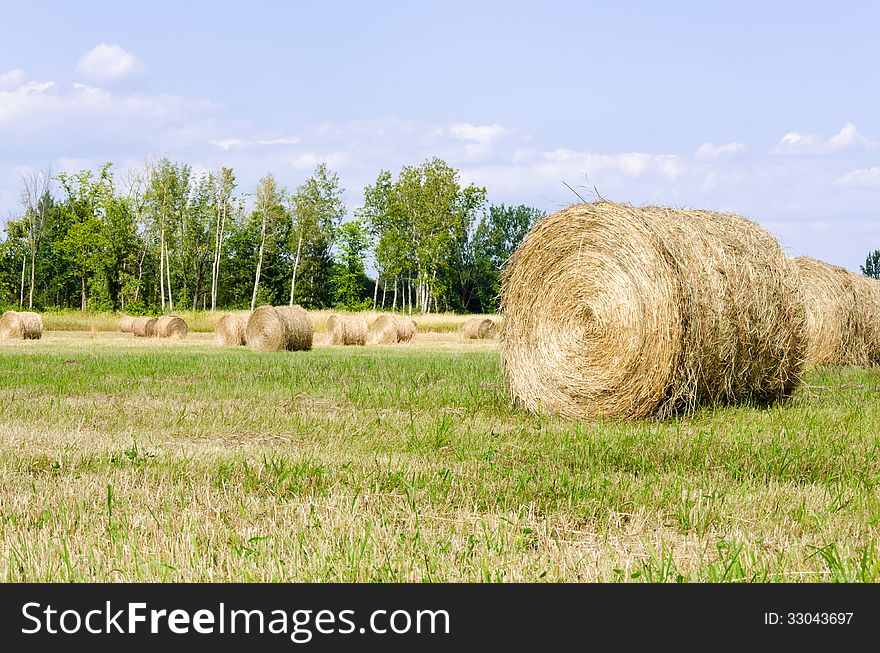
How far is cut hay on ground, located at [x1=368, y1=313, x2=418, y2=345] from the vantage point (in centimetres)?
3106

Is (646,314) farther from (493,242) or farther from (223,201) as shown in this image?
(493,242)

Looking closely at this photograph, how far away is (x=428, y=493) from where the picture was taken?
187 inches

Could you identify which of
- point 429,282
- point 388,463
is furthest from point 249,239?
point 388,463

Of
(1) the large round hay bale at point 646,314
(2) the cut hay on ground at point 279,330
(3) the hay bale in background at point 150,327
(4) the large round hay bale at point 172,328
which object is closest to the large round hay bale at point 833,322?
(1) the large round hay bale at point 646,314

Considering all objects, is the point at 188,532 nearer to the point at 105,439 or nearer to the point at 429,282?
the point at 105,439

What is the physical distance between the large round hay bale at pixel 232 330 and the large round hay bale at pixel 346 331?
3272mm

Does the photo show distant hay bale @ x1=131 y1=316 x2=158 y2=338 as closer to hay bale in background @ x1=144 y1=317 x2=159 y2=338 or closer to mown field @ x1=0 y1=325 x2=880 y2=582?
hay bale in background @ x1=144 y1=317 x2=159 y2=338

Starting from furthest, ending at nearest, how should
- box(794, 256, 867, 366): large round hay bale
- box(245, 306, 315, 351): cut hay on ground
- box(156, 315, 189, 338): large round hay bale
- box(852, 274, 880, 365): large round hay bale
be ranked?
box(156, 315, 189, 338): large round hay bale → box(245, 306, 315, 351): cut hay on ground → box(852, 274, 880, 365): large round hay bale → box(794, 256, 867, 366): large round hay bale

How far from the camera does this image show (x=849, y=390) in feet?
36.4

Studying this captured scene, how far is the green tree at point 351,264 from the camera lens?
2454 inches

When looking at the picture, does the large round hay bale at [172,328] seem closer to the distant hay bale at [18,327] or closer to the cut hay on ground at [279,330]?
the distant hay bale at [18,327]

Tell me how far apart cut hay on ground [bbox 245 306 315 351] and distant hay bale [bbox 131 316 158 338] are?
11.3 metres

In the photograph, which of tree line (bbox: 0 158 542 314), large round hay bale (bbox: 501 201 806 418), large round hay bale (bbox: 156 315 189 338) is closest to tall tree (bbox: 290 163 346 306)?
tree line (bbox: 0 158 542 314)
